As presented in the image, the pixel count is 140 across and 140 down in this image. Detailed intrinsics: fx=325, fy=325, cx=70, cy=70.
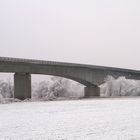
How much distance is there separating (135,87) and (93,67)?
15.0 m

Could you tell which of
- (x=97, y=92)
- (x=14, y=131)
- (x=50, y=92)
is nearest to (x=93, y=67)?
(x=97, y=92)

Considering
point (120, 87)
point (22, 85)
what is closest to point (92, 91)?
point (120, 87)

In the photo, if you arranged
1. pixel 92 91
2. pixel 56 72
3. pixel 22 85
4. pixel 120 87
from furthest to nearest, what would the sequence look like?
1. pixel 120 87
2. pixel 92 91
3. pixel 56 72
4. pixel 22 85

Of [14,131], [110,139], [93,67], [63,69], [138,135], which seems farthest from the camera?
[93,67]

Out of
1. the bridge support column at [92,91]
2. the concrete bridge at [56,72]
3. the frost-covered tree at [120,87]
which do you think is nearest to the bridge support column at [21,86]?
the concrete bridge at [56,72]

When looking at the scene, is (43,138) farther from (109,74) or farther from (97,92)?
(109,74)

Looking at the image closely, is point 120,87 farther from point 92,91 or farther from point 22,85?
point 22,85

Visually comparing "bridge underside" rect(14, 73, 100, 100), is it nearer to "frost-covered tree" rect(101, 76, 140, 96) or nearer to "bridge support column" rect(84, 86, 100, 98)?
"bridge support column" rect(84, 86, 100, 98)

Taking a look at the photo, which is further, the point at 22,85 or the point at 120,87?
the point at 120,87

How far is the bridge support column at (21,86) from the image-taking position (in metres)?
62.5

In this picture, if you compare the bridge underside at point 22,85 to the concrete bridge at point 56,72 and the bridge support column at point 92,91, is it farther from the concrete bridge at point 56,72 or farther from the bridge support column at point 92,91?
the bridge support column at point 92,91

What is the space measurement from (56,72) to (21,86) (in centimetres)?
1011

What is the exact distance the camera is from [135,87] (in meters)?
86.0

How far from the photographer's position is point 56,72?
6994 centimetres
